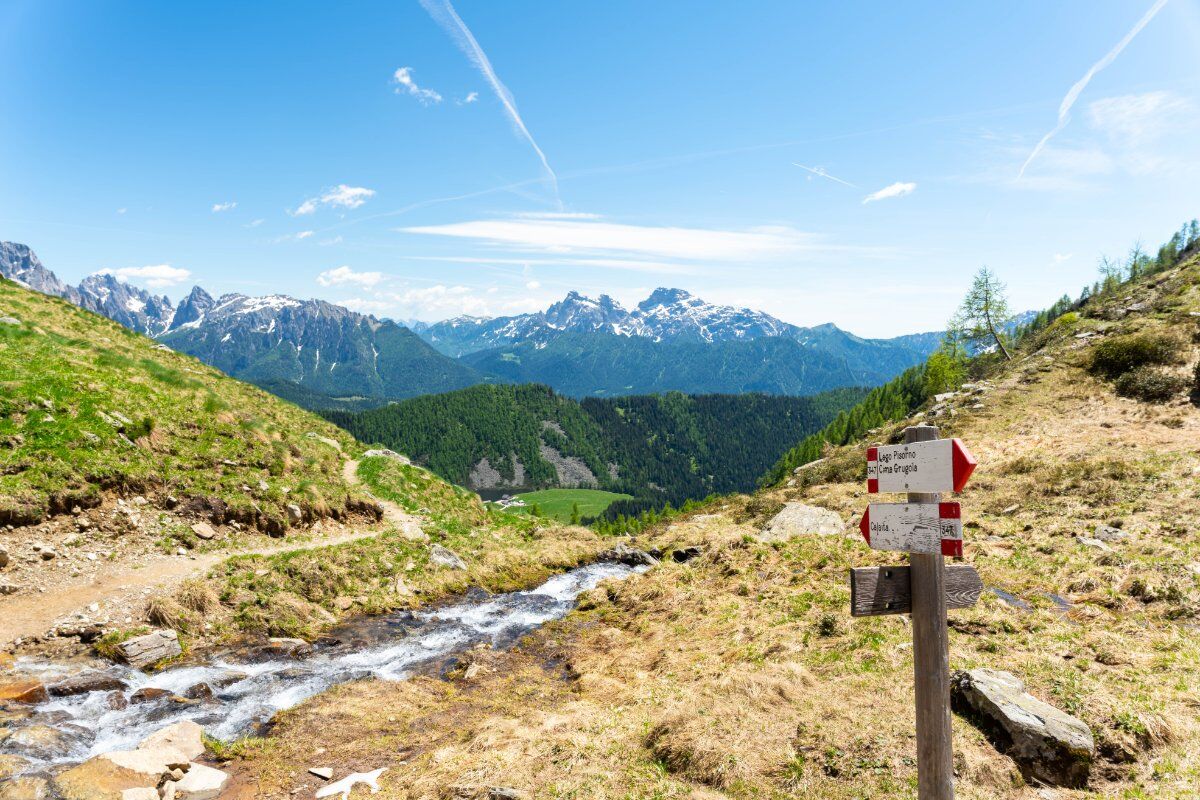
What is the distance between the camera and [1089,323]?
68438 mm

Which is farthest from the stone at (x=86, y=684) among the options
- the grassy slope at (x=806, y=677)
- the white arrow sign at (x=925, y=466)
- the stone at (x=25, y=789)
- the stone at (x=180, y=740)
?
the white arrow sign at (x=925, y=466)

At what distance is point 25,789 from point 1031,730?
19747 millimetres

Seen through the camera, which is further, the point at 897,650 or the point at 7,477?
the point at 7,477

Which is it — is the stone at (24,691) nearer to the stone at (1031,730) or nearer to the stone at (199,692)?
the stone at (199,692)

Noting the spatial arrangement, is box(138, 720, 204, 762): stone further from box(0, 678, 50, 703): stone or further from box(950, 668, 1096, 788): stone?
box(950, 668, 1096, 788): stone

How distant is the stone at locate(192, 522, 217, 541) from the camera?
2655 centimetres

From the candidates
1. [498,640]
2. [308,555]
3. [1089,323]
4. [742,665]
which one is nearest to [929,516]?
[742,665]

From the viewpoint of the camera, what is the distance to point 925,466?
7305 millimetres

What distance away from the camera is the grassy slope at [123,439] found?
23.6 m

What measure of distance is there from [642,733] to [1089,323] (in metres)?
83.4

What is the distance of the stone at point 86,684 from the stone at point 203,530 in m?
10.3

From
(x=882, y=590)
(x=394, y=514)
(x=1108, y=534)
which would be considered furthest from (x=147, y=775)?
(x=1108, y=534)

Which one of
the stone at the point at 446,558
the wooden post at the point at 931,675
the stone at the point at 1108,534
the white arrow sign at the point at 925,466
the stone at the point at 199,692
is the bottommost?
the stone at the point at 446,558

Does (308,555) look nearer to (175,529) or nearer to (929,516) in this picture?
(175,529)
